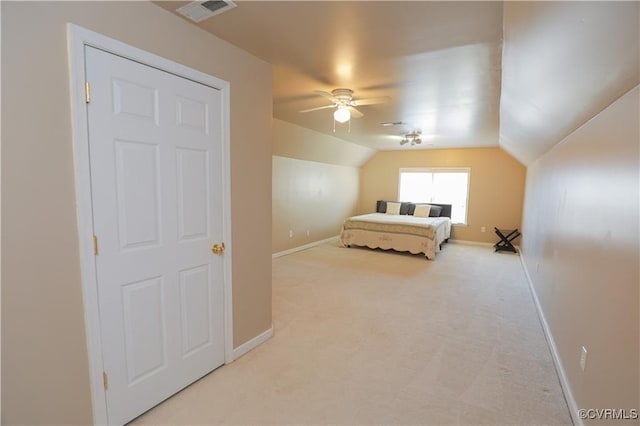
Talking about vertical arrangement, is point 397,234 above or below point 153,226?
below

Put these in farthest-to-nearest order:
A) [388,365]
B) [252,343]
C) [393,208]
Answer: [393,208], [252,343], [388,365]

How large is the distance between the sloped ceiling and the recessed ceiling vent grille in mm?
1414

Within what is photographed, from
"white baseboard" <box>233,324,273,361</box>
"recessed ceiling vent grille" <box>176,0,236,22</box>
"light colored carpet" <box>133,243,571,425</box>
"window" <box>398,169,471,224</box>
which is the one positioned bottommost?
"light colored carpet" <box>133,243,571,425</box>

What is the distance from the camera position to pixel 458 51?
2154mm

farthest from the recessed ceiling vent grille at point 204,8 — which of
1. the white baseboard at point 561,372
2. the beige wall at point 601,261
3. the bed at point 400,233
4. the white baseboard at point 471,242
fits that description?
the white baseboard at point 471,242

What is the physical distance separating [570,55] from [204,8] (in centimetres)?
185

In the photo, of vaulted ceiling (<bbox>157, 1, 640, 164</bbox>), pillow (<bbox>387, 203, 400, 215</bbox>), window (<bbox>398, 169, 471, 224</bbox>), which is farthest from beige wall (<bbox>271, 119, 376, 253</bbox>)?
vaulted ceiling (<bbox>157, 1, 640, 164</bbox>)

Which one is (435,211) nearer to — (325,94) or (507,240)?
(507,240)

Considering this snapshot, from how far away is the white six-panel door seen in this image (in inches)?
62.1

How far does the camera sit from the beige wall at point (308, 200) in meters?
5.71

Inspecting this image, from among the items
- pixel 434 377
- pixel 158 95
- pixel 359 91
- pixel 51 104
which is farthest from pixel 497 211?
pixel 51 104

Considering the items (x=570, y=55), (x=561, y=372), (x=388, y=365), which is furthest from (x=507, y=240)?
(x=570, y=55)

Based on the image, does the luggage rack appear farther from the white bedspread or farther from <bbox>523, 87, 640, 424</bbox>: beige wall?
<bbox>523, 87, 640, 424</bbox>: beige wall

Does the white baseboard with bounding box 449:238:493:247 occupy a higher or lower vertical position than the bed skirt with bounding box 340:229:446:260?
lower
